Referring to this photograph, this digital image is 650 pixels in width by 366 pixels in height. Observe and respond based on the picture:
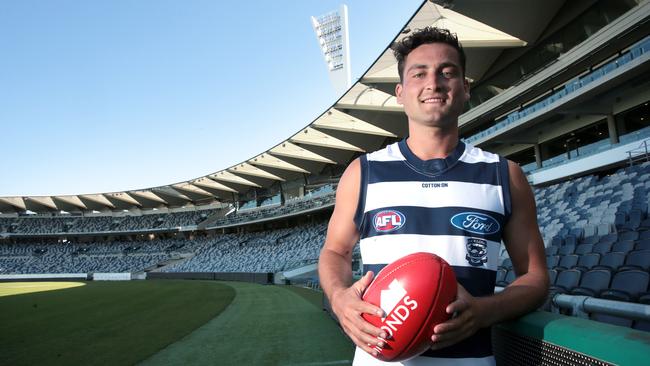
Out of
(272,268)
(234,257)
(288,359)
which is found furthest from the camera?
(234,257)

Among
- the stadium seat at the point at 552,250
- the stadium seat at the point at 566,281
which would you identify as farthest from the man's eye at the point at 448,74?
the stadium seat at the point at 552,250

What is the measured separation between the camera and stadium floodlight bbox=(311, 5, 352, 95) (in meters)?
62.6

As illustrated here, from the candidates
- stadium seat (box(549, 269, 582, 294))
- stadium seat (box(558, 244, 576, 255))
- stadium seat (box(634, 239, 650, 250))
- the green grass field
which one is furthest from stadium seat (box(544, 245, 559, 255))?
the green grass field

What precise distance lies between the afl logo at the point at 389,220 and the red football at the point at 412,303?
28 cm

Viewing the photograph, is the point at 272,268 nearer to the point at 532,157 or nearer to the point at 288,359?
the point at 532,157

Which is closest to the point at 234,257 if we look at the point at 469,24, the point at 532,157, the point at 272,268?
the point at 272,268

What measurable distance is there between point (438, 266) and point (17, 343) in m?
11.4

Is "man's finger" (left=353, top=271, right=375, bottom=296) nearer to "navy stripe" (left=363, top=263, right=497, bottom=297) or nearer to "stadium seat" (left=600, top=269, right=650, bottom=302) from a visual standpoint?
"navy stripe" (left=363, top=263, right=497, bottom=297)

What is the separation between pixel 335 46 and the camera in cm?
6475

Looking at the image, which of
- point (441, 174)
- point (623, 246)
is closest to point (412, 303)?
point (441, 174)

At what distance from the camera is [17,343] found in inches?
375

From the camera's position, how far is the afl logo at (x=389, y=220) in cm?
191

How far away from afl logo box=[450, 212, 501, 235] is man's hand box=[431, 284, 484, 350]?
0.36 meters

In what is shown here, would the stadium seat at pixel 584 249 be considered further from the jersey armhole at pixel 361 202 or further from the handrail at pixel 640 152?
the handrail at pixel 640 152
